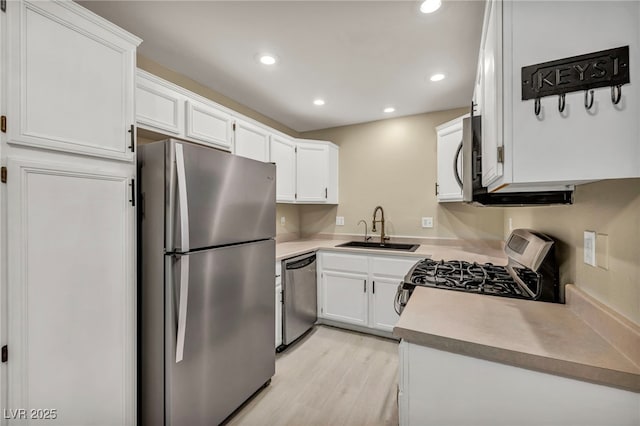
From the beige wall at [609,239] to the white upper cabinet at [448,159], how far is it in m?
1.40

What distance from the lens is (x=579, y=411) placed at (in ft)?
2.46

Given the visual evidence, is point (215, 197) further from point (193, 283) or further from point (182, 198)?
point (193, 283)

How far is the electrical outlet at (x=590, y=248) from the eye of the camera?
0.99 meters

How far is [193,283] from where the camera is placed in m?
1.42

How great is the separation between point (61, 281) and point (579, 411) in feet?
6.12

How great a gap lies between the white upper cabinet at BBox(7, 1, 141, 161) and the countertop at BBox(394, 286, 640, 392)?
1.56 m

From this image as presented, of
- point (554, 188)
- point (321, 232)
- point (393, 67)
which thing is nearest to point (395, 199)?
point (321, 232)

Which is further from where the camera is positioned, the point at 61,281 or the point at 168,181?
the point at 168,181

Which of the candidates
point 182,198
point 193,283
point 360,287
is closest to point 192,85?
point 182,198

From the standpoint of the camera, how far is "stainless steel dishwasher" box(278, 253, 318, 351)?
2.46m

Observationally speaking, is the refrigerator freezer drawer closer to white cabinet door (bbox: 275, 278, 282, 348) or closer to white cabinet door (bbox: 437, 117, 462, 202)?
white cabinet door (bbox: 275, 278, 282, 348)

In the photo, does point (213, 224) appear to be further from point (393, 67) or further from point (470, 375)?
point (393, 67)

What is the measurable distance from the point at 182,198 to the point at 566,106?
4.95 feet

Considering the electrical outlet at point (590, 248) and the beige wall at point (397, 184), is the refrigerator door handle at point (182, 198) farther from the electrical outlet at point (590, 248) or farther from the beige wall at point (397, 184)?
the beige wall at point (397, 184)
